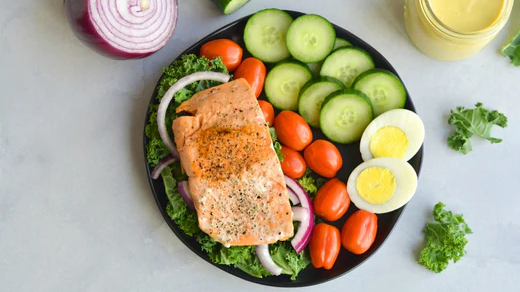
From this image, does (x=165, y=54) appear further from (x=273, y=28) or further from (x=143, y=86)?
(x=273, y=28)

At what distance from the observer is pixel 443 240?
12.1 feet

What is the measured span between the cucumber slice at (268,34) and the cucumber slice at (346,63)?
28 centimetres

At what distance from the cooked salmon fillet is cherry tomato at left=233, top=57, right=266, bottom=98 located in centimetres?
24

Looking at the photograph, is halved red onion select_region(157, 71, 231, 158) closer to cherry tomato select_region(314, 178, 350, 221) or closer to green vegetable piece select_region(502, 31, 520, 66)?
cherry tomato select_region(314, 178, 350, 221)

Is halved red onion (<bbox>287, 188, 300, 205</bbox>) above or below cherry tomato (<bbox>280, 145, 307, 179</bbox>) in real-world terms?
below

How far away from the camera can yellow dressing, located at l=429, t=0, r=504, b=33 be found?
344 centimetres

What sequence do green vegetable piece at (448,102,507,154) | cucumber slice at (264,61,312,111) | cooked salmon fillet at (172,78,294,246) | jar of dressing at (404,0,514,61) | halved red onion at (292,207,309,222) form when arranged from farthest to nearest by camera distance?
green vegetable piece at (448,102,507,154) < cucumber slice at (264,61,312,111) < halved red onion at (292,207,309,222) < jar of dressing at (404,0,514,61) < cooked salmon fillet at (172,78,294,246)

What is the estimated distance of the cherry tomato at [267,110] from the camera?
3.56 metres

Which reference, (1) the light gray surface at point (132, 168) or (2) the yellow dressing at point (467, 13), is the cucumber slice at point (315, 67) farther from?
(2) the yellow dressing at point (467, 13)

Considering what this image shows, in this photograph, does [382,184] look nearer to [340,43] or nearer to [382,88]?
[382,88]

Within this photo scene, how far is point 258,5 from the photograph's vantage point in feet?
12.6

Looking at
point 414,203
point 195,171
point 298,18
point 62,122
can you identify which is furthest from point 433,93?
point 62,122

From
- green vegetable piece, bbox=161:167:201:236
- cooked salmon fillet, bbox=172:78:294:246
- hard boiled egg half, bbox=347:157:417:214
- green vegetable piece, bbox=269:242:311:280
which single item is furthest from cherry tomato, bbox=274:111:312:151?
green vegetable piece, bbox=161:167:201:236

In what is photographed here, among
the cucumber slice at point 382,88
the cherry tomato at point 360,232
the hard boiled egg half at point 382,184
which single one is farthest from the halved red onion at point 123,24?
the cherry tomato at point 360,232
